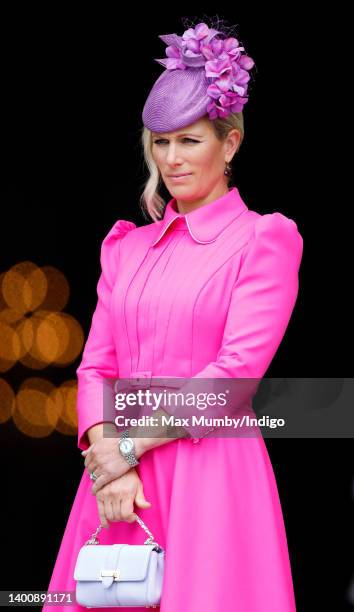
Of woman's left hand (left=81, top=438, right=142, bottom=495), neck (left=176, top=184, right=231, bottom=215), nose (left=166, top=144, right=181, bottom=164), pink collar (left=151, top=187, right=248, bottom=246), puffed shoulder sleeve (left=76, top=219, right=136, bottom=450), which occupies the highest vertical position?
nose (left=166, top=144, right=181, bottom=164)

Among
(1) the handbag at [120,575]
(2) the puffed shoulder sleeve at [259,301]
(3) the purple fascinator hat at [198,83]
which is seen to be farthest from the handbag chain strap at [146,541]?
(3) the purple fascinator hat at [198,83]

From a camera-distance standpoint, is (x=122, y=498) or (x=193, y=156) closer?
(x=122, y=498)

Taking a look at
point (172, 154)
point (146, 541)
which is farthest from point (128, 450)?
point (172, 154)

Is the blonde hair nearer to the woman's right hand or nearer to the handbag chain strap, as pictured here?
the woman's right hand

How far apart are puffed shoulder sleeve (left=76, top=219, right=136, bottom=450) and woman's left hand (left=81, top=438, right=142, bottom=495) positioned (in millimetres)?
102

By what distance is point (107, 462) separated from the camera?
3.67m

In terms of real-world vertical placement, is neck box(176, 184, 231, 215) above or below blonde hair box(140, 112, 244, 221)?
below

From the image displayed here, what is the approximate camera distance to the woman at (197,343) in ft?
11.8

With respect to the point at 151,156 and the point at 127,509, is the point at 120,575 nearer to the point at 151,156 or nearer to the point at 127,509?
the point at 127,509

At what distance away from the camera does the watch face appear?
12.0 feet

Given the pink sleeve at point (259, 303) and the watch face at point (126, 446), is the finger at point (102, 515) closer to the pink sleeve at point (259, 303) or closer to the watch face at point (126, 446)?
the watch face at point (126, 446)

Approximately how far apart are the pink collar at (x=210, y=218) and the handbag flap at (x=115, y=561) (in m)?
0.88

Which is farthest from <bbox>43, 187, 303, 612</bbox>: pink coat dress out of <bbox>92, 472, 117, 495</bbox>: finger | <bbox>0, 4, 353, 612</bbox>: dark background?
<bbox>0, 4, 353, 612</bbox>: dark background

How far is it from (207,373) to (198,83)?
0.84m
